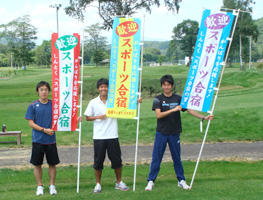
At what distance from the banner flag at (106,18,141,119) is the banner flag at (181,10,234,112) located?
3.08ft

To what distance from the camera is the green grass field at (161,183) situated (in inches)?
217

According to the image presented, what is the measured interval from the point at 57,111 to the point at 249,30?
183ft

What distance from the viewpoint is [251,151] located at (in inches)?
383

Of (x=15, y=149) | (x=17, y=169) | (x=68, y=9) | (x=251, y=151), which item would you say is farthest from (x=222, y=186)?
(x=68, y=9)

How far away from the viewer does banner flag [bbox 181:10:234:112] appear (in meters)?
5.79

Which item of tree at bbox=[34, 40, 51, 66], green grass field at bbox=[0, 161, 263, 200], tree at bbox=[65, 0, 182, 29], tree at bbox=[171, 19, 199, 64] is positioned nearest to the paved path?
green grass field at bbox=[0, 161, 263, 200]

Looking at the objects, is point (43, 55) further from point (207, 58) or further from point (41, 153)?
point (207, 58)

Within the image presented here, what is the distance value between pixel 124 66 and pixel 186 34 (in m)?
63.1

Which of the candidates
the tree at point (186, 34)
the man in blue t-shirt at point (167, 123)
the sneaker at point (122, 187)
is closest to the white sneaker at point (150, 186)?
the man in blue t-shirt at point (167, 123)

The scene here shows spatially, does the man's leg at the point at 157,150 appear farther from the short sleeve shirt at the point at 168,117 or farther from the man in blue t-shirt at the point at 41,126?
the man in blue t-shirt at the point at 41,126

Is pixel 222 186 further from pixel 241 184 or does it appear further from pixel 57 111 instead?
pixel 57 111

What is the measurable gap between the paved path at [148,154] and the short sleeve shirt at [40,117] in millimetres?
3250

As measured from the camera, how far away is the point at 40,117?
5844 mm

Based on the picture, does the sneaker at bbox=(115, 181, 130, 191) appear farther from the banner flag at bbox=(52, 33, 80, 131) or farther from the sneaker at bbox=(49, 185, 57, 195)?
the banner flag at bbox=(52, 33, 80, 131)
